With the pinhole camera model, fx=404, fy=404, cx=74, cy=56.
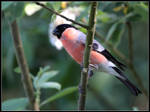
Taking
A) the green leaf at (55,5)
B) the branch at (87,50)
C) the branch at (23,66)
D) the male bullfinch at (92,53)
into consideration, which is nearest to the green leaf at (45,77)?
the branch at (23,66)

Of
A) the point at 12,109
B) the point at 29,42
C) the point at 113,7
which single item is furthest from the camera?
the point at 29,42

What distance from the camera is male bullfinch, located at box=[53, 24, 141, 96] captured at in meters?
2.02

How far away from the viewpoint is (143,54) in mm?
3664

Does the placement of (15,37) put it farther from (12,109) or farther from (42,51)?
(42,51)

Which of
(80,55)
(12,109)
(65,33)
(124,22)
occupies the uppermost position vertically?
(124,22)

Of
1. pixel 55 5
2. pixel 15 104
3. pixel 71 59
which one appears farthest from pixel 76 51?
pixel 71 59

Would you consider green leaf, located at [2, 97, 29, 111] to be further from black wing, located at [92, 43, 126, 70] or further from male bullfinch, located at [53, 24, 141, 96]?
black wing, located at [92, 43, 126, 70]

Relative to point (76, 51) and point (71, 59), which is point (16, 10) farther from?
point (71, 59)

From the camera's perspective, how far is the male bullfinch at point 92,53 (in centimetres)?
202

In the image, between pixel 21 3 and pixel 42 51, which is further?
pixel 42 51

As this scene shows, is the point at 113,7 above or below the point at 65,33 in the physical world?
above

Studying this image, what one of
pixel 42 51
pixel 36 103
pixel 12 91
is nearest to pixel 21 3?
pixel 36 103

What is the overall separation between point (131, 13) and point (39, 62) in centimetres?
127

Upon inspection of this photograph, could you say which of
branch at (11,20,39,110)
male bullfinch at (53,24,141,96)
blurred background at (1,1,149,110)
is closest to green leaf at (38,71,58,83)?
branch at (11,20,39,110)
